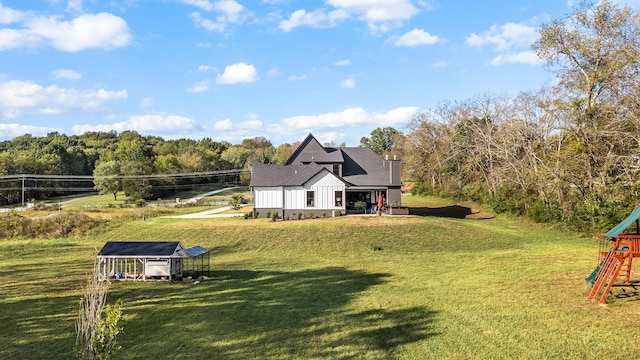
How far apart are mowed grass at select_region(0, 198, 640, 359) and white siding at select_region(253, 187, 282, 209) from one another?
8.38 meters

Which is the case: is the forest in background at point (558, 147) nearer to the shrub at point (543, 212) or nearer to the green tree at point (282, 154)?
the shrub at point (543, 212)

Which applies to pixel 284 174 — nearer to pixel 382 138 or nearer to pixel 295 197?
pixel 295 197

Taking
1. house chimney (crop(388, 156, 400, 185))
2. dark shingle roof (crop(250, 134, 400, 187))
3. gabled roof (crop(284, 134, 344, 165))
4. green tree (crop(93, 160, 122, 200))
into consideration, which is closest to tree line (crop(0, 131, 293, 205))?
green tree (crop(93, 160, 122, 200))

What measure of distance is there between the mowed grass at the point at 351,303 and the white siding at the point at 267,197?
838 centimetres

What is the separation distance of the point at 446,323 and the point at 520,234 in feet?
70.8

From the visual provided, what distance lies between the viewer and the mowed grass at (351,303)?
1169 centimetres

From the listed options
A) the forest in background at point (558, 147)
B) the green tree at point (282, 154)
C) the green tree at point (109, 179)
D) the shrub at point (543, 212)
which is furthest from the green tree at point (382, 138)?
the shrub at point (543, 212)

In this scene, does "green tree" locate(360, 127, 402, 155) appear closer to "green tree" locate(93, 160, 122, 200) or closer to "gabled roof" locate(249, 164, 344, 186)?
"green tree" locate(93, 160, 122, 200)

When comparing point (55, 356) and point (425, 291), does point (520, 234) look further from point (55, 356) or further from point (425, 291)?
point (55, 356)

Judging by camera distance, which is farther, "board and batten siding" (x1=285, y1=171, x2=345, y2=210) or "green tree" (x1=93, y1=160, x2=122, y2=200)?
"green tree" (x1=93, y1=160, x2=122, y2=200)

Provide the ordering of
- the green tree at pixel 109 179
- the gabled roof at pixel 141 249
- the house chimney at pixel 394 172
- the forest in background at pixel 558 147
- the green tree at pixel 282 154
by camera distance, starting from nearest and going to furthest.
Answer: the gabled roof at pixel 141 249
the forest in background at pixel 558 147
the house chimney at pixel 394 172
the green tree at pixel 109 179
the green tree at pixel 282 154

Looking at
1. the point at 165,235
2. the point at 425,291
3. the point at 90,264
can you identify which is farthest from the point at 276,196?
the point at 425,291

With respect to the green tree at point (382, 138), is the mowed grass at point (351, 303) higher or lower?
lower

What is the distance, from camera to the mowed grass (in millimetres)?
11688
